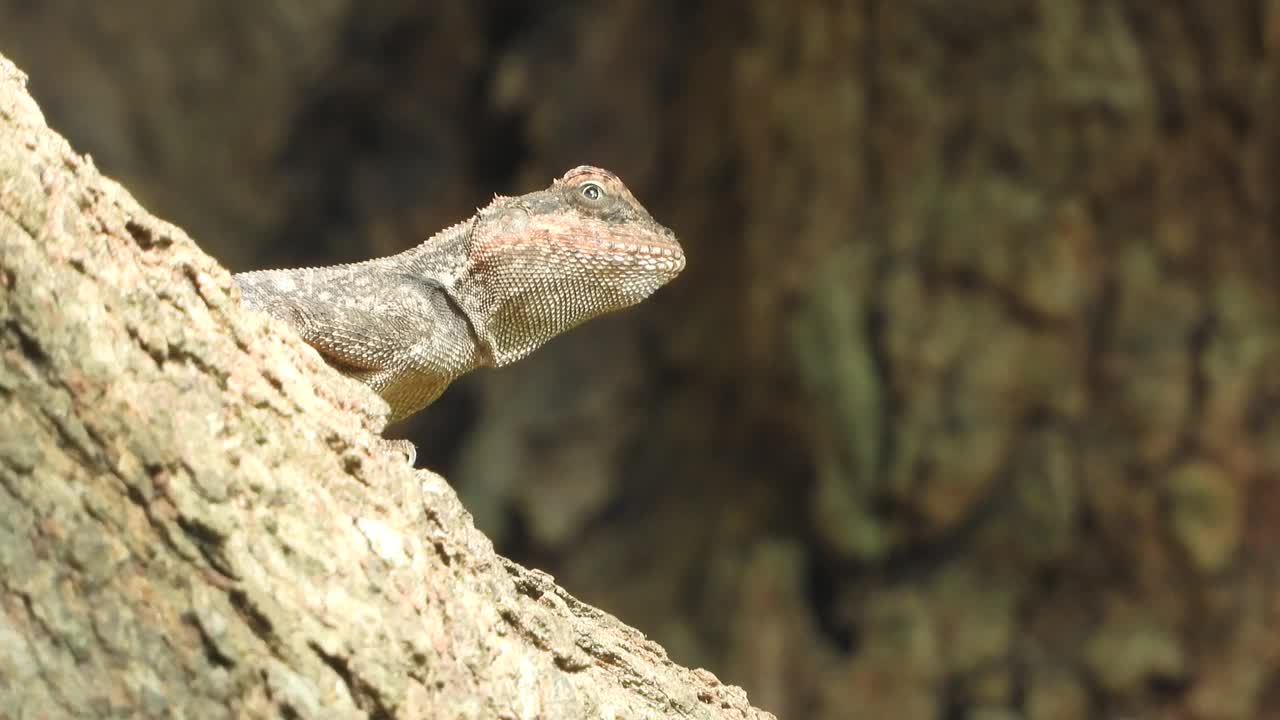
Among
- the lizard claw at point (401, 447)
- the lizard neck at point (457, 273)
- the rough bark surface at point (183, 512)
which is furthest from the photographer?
the lizard neck at point (457, 273)

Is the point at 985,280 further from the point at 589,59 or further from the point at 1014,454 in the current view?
the point at 589,59

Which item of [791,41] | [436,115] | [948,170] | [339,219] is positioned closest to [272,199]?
[339,219]

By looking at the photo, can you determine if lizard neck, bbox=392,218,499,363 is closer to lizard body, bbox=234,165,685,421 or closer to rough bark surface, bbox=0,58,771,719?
lizard body, bbox=234,165,685,421

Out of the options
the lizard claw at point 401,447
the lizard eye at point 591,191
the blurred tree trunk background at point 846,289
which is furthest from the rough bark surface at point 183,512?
the blurred tree trunk background at point 846,289

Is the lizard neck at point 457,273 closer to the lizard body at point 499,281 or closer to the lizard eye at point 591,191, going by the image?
the lizard body at point 499,281

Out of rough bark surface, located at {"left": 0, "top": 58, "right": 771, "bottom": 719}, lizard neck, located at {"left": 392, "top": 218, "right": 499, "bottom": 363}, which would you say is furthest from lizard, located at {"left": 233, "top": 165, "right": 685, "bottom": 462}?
rough bark surface, located at {"left": 0, "top": 58, "right": 771, "bottom": 719}
